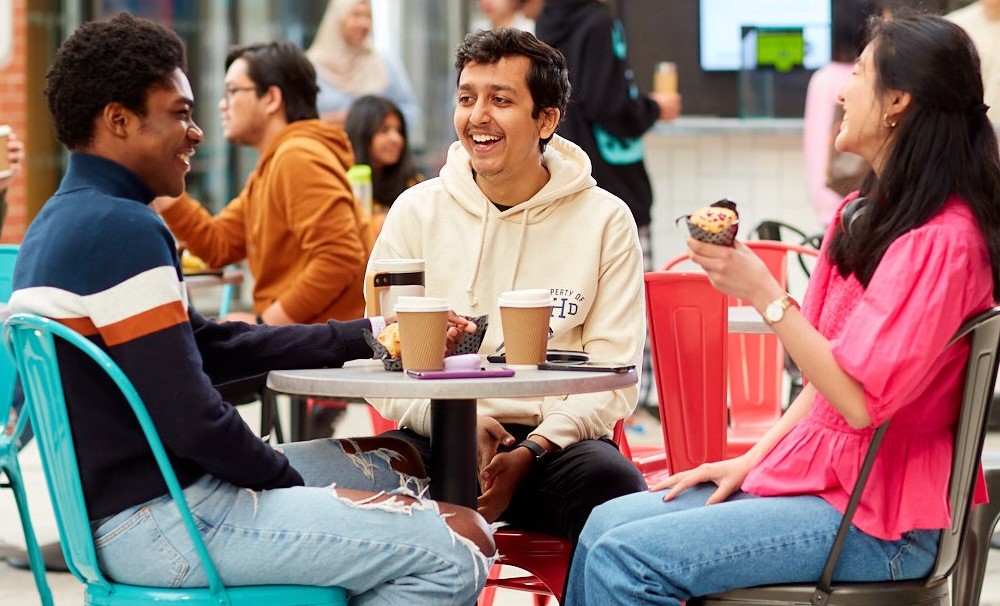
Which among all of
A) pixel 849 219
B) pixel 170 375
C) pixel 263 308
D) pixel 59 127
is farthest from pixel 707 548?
pixel 263 308

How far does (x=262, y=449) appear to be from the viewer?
6.85 ft

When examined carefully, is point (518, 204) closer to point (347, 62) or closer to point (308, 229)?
point (308, 229)

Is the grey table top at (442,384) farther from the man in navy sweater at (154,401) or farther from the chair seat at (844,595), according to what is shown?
the chair seat at (844,595)

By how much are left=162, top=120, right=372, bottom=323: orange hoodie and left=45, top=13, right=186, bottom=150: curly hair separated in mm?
2226

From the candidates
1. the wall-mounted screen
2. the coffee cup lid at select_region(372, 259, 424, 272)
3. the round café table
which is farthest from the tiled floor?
the wall-mounted screen

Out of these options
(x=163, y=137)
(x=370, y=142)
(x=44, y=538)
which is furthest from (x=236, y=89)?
(x=163, y=137)

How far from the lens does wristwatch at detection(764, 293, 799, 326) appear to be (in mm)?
1971

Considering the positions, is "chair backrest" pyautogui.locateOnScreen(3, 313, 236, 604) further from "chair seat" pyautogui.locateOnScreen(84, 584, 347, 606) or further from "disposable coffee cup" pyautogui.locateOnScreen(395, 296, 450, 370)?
"disposable coffee cup" pyautogui.locateOnScreen(395, 296, 450, 370)

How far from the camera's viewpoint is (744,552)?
6.51 ft

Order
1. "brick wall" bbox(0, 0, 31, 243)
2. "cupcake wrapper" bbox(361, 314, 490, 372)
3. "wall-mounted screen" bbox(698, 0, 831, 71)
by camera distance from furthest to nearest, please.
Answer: "brick wall" bbox(0, 0, 31, 243)
"wall-mounted screen" bbox(698, 0, 831, 71)
"cupcake wrapper" bbox(361, 314, 490, 372)

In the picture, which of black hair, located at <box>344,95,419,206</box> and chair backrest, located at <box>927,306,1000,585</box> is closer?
chair backrest, located at <box>927,306,1000,585</box>

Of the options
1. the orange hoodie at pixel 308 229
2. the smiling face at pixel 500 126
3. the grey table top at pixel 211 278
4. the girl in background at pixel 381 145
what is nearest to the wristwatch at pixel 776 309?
the smiling face at pixel 500 126

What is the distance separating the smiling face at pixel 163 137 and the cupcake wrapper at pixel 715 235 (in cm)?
79

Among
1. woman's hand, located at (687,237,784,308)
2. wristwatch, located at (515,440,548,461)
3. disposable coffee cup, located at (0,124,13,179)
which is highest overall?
disposable coffee cup, located at (0,124,13,179)
